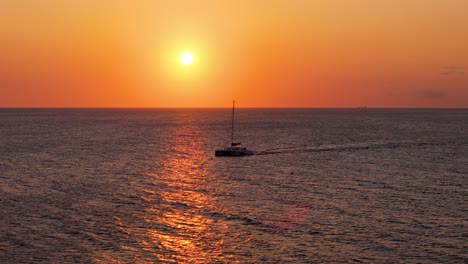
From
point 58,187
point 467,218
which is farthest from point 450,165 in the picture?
point 58,187

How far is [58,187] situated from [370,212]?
4291cm

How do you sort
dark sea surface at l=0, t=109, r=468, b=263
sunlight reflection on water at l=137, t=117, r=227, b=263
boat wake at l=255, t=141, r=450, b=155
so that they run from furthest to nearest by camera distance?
boat wake at l=255, t=141, r=450, b=155 < sunlight reflection on water at l=137, t=117, r=227, b=263 < dark sea surface at l=0, t=109, r=468, b=263

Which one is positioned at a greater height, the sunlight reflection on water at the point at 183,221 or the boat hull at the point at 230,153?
the boat hull at the point at 230,153

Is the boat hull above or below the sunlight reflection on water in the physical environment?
above

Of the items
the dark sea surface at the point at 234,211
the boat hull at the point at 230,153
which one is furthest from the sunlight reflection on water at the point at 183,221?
the boat hull at the point at 230,153

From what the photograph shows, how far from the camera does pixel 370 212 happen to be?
55719 mm

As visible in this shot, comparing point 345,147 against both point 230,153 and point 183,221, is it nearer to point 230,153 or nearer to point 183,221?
point 230,153

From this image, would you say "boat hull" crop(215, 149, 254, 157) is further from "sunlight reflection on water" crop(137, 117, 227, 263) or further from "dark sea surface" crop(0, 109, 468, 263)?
"sunlight reflection on water" crop(137, 117, 227, 263)

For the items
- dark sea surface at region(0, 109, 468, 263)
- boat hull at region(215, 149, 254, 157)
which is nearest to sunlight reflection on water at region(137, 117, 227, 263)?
dark sea surface at region(0, 109, 468, 263)

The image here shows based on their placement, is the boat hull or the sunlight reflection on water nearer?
the sunlight reflection on water

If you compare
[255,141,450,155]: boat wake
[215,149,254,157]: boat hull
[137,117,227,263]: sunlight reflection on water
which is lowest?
[137,117,227,263]: sunlight reflection on water

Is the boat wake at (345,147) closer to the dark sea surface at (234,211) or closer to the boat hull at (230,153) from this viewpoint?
the boat hull at (230,153)

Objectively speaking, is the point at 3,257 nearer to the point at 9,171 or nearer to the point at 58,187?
the point at 58,187

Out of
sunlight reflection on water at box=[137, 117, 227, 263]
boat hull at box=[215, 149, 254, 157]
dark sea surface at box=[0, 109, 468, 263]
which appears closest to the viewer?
dark sea surface at box=[0, 109, 468, 263]
